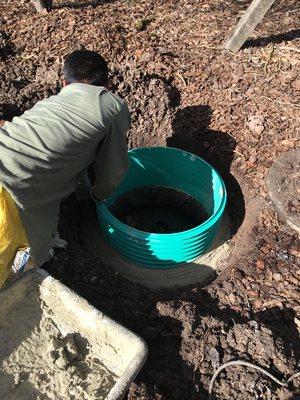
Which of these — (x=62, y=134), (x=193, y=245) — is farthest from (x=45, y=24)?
(x=193, y=245)

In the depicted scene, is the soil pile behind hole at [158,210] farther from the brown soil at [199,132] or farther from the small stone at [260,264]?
the small stone at [260,264]

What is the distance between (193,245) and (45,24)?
2.60 meters

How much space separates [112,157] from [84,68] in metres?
0.56

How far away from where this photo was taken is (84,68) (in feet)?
8.19

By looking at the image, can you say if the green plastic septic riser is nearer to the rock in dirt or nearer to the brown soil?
the brown soil

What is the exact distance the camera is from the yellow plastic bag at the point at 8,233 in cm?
212

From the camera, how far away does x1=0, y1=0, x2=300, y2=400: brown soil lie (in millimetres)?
2332

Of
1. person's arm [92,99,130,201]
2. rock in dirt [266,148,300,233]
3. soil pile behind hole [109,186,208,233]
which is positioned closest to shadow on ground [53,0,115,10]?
soil pile behind hole [109,186,208,233]

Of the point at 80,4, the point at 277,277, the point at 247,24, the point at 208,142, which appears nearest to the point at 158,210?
the point at 208,142

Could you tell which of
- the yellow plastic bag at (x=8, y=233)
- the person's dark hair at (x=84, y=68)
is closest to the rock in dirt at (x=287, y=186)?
the person's dark hair at (x=84, y=68)

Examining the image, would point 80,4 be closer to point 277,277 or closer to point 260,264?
point 260,264

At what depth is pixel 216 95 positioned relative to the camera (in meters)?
3.84

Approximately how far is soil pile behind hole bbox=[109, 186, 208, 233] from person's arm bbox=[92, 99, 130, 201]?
38.3 inches

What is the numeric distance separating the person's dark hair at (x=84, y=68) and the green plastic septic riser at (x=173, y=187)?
99 centimetres
